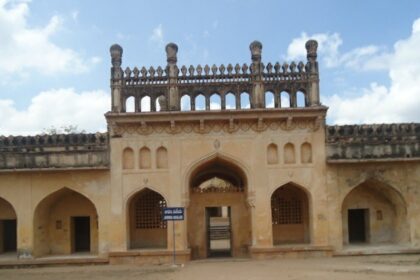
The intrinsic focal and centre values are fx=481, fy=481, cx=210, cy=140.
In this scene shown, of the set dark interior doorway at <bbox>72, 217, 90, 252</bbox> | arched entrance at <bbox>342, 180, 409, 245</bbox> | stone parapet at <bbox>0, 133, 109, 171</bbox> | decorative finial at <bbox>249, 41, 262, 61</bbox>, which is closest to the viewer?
stone parapet at <bbox>0, 133, 109, 171</bbox>

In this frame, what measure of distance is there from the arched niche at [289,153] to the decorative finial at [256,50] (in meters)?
3.28

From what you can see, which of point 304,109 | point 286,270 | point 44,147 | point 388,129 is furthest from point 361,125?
point 44,147

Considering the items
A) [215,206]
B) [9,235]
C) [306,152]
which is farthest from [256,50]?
[9,235]

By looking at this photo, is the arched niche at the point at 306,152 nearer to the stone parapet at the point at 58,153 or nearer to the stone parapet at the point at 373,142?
the stone parapet at the point at 373,142

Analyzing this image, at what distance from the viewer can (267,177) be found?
16734 millimetres

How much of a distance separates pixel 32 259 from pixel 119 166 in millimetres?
4333

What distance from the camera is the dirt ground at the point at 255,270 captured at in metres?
12.9

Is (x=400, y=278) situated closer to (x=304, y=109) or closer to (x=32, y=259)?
(x=304, y=109)

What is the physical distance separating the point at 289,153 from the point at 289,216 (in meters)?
2.95

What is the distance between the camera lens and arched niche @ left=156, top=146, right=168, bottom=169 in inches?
662

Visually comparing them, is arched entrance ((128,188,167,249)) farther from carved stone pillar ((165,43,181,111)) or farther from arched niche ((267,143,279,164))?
arched niche ((267,143,279,164))

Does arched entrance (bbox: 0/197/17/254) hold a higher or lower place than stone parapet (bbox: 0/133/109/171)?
lower

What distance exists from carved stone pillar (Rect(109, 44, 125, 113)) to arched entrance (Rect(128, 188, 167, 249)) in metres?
3.47

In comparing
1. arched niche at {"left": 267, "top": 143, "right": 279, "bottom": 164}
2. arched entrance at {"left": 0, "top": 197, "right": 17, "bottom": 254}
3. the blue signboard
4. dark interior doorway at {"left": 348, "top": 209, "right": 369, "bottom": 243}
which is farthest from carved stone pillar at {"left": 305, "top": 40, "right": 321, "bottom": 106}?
arched entrance at {"left": 0, "top": 197, "right": 17, "bottom": 254}
